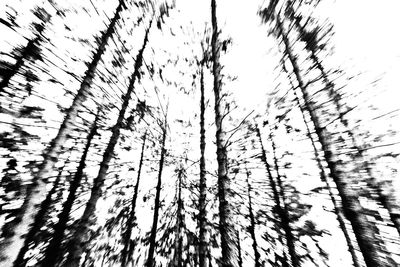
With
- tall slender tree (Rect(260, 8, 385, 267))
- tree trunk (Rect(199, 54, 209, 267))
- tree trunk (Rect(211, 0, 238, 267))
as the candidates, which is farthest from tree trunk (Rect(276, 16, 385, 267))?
tree trunk (Rect(199, 54, 209, 267))

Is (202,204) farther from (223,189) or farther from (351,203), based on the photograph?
(351,203)

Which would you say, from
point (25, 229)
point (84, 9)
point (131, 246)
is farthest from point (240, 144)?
point (131, 246)

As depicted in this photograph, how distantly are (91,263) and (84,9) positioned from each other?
32.1 feet

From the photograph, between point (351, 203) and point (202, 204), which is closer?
point (351, 203)

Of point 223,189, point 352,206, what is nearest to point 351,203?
point 352,206

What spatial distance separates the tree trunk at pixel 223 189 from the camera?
2.55 meters

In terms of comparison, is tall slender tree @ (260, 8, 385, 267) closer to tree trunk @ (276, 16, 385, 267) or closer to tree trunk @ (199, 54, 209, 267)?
tree trunk @ (276, 16, 385, 267)

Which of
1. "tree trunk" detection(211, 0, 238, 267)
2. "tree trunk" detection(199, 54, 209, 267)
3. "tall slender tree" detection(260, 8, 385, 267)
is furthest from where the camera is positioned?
"tree trunk" detection(199, 54, 209, 267)

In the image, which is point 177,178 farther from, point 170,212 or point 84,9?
point 84,9

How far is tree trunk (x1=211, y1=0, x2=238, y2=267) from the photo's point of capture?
255 centimetres

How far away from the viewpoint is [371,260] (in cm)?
168

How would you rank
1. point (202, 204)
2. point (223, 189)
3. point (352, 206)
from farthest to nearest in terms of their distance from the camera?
1. point (202, 204)
2. point (223, 189)
3. point (352, 206)

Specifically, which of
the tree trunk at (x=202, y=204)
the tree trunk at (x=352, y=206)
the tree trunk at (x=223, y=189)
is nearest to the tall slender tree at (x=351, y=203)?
the tree trunk at (x=352, y=206)

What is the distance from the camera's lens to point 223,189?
2846mm
